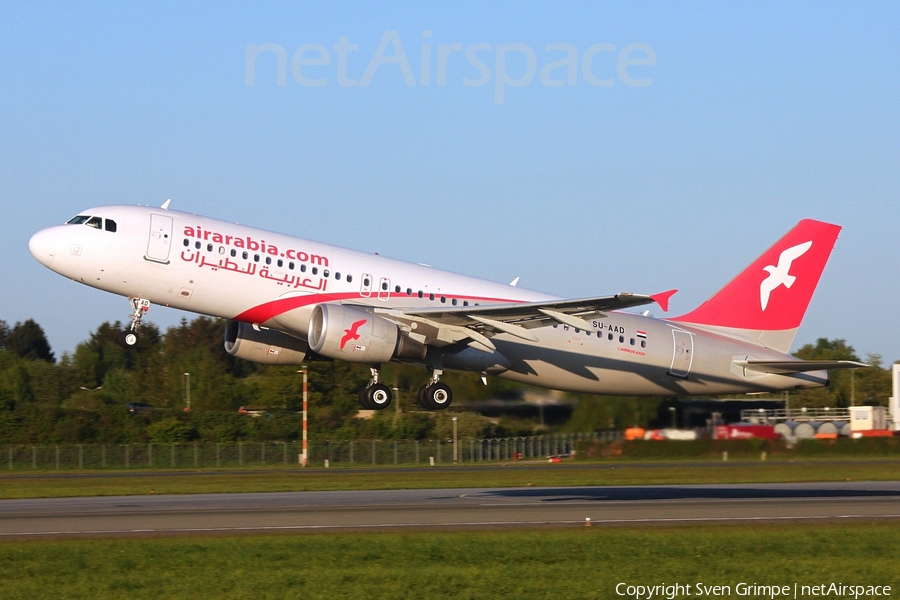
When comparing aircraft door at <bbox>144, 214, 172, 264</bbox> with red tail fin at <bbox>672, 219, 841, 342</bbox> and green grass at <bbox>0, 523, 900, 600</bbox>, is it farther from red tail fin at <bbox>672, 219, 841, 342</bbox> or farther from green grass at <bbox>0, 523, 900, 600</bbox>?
red tail fin at <bbox>672, 219, 841, 342</bbox>

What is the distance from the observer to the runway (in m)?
27.7

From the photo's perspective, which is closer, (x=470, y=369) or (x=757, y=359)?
(x=470, y=369)

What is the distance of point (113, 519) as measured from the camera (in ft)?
96.7

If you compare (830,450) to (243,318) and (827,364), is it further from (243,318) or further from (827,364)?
(243,318)

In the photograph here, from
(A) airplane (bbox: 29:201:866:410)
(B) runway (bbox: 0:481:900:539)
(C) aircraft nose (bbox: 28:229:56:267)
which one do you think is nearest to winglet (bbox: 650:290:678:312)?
(A) airplane (bbox: 29:201:866:410)

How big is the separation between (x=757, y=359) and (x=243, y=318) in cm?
1741

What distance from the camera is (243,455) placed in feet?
202

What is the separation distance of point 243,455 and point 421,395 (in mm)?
28438

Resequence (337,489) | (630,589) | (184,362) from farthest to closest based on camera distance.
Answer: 1. (184,362)
2. (337,489)
3. (630,589)

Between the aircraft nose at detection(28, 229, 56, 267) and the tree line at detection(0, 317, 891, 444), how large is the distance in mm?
3119

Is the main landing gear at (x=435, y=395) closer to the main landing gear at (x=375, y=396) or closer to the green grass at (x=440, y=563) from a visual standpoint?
the main landing gear at (x=375, y=396)

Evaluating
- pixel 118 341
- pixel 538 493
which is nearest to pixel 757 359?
pixel 538 493

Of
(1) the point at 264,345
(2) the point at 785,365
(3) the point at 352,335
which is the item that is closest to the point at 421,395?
(3) the point at 352,335

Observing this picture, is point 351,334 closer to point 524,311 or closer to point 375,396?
point 375,396
